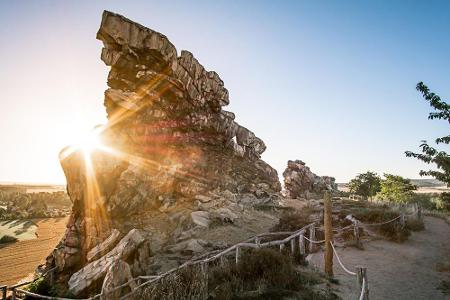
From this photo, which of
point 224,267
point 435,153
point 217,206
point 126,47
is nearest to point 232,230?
point 217,206

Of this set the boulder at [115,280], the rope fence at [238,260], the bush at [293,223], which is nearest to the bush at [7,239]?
the rope fence at [238,260]

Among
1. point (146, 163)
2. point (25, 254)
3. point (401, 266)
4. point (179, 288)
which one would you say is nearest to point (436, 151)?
point (401, 266)

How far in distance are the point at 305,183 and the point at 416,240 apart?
39568 millimetres

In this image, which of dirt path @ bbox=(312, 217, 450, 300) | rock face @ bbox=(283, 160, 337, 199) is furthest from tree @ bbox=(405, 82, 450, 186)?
rock face @ bbox=(283, 160, 337, 199)

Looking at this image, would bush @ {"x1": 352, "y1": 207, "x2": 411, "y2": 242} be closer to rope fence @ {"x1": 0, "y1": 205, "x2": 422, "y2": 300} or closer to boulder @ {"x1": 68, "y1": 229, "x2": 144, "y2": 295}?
rope fence @ {"x1": 0, "y1": 205, "x2": 422, "y2": 300}

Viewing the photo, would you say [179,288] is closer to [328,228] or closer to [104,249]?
[328,228]

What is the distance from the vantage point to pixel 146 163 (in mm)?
28125

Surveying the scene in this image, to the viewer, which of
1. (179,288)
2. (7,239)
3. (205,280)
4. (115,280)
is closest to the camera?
(179,288)

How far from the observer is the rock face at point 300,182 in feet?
189

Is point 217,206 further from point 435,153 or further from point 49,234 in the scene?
point 49,234

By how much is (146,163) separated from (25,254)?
16.9 m

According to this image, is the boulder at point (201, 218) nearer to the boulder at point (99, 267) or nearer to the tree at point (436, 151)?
the boulder at point (99, 267)

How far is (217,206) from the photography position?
30.1m

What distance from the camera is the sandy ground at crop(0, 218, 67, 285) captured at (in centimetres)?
2512
